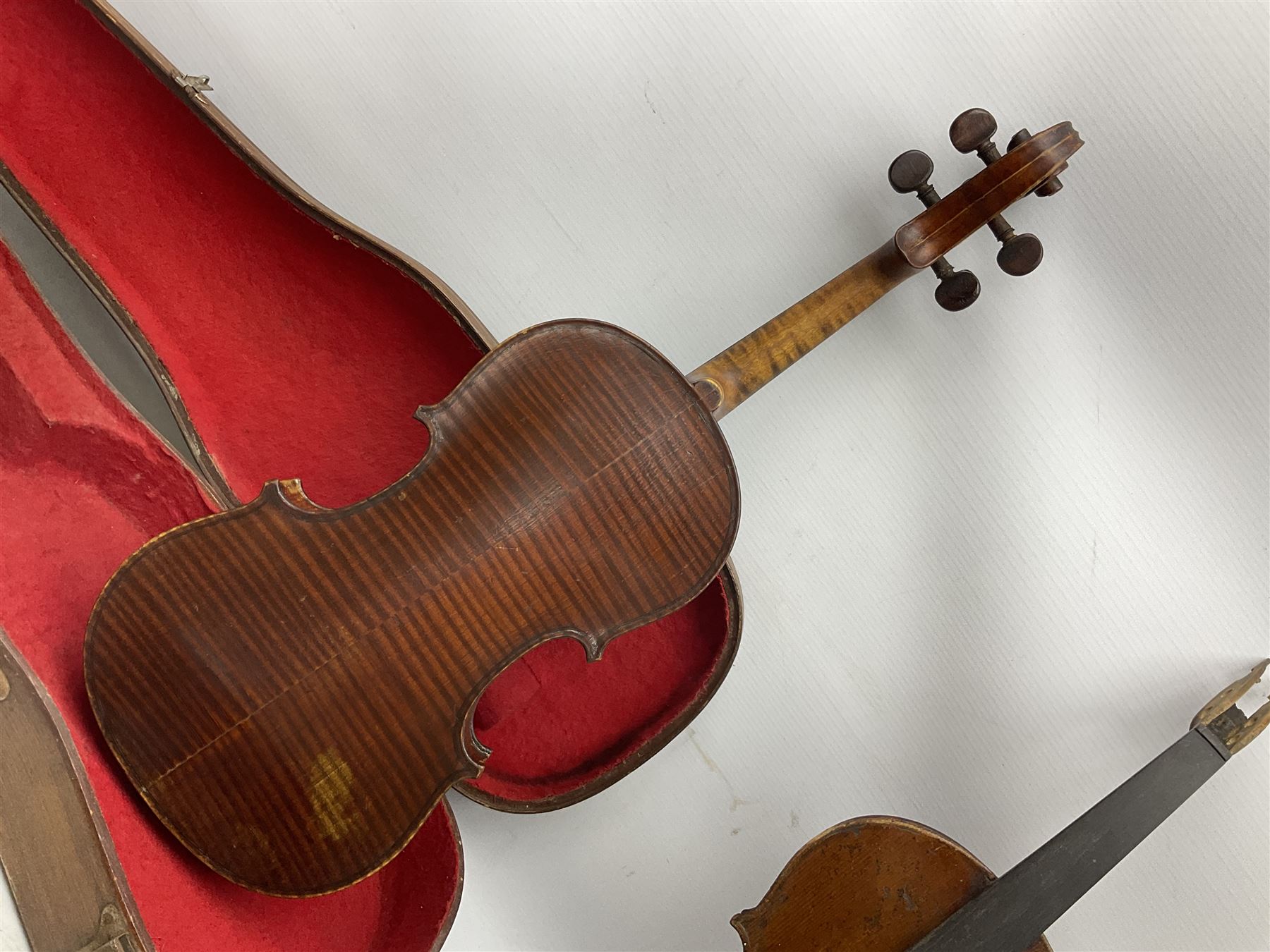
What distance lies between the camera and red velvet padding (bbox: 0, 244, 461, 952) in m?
1.09

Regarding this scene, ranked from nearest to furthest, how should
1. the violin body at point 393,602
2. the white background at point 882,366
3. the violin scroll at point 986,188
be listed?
the violin body at point 393,602 → the violin scroll at point 986,188 → the white background at point 882,366

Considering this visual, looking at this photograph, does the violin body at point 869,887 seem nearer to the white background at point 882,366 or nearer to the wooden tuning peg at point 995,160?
the white background at point 882,366

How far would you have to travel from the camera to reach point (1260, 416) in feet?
4.33

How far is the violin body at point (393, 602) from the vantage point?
99cm

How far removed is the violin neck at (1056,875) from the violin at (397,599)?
588 mm

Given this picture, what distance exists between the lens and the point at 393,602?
100 cm

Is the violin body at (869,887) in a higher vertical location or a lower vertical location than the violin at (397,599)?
lower

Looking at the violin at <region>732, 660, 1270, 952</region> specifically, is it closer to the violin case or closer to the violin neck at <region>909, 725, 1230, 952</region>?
the violin neck at <region>909, 725, 1230, 952</region>

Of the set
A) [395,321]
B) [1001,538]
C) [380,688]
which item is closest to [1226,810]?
[1001,538]

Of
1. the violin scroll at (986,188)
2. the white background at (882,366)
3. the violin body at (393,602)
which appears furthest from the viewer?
the white background at (882,366)

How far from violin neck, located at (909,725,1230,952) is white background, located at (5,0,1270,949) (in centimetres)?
20

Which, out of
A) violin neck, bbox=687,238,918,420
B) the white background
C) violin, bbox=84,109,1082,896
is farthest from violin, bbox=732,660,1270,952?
violin neck, bbox=687,238,918,420

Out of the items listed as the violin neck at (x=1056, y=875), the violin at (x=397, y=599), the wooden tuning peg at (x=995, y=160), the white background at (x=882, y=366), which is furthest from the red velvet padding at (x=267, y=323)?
the wooden tuning peg at (x=995, y=160)

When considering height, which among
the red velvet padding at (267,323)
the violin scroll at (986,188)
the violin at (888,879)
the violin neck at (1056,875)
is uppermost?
the red velvet padding at (267,323)
